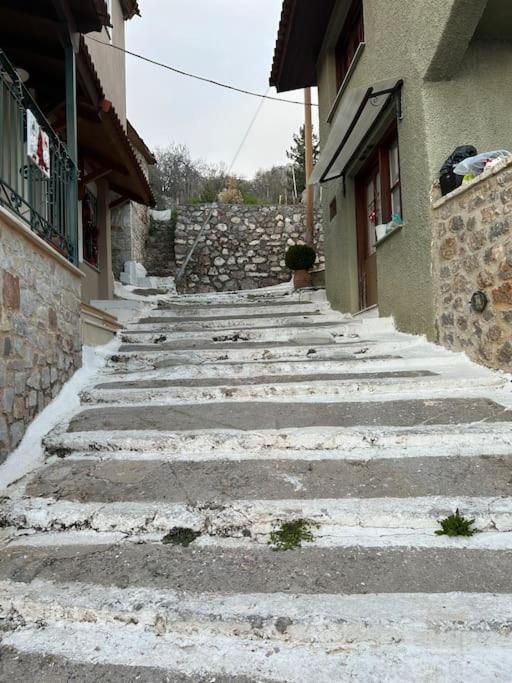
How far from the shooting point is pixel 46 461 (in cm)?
246

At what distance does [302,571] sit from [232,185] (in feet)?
58.8

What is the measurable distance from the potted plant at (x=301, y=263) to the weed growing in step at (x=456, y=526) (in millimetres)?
7361

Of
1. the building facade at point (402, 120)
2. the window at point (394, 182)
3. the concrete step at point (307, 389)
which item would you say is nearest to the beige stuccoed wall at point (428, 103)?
the building facade at point (402, 120)

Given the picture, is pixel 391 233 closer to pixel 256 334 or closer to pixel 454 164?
pixel 454 164

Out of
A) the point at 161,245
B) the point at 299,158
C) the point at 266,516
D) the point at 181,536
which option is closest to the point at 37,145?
the point at 181,536

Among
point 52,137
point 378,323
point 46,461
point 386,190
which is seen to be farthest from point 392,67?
point 46,461

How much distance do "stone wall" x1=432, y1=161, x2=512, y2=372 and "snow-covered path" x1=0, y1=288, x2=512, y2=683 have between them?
0.90 ft

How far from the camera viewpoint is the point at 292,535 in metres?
1.81

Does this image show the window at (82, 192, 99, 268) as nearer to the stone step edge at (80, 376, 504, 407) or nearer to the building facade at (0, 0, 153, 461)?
the building facade at (0, 0, 153, 461)

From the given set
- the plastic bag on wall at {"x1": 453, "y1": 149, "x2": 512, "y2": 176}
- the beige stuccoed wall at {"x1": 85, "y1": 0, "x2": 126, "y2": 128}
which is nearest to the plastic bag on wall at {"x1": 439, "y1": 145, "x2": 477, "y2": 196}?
the plastic bag on wall at {"x1": 453, "y1": 149, "x2": 512, "y2": 176}

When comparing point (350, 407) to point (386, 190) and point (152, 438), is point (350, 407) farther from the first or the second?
point (386, 190)

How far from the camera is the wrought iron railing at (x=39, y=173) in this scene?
2.90 meters

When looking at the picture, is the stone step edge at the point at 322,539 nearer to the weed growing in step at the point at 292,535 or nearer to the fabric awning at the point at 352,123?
the weed growing in step at the point at 292,535

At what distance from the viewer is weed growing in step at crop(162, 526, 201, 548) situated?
1801 mm
